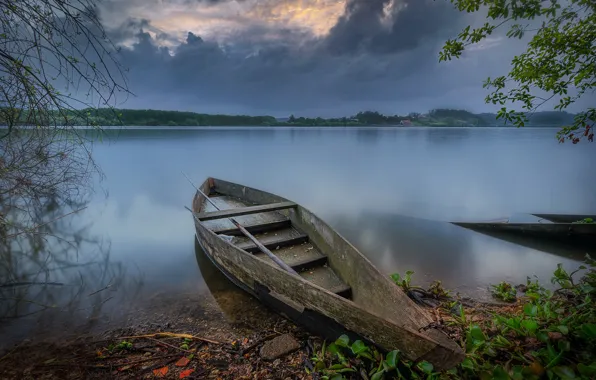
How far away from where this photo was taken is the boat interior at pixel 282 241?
4309mm

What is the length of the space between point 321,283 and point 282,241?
3.97 feet

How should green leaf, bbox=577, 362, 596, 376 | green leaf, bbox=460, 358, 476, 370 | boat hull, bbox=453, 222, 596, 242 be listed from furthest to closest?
boat hull, bbox=453, 222, 596, 242 < green leaf, bbox=460, 358, 476, 370 < green leaf, bbox=577, 362, 596, 376

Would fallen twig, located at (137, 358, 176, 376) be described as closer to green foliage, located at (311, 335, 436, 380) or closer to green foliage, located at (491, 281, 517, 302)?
green foliage, located at (311, 335, 436, 380)

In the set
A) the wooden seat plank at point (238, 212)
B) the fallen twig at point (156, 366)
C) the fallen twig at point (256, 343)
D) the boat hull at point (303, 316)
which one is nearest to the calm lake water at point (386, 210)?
the wooden seat plank at point (238, 212)

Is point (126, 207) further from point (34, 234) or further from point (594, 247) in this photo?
point (594, 247)

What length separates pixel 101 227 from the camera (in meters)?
8.71

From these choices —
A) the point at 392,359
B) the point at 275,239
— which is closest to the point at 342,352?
the point at 392,359

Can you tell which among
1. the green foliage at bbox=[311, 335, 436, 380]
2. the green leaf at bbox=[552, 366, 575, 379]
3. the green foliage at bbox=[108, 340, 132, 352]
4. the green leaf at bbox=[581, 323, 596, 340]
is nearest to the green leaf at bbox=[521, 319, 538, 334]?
the green leaf at bbox=[581, 323, 596, 340]

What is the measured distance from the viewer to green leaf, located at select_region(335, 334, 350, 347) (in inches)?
112

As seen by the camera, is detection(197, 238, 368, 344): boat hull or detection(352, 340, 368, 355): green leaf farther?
detection(197, 238, 368, 344): boat hull

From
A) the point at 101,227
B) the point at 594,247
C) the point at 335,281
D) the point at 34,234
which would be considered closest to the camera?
the point at 335,281

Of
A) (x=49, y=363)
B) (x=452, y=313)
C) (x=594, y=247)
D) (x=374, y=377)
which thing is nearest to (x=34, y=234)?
(x=49, y=363)

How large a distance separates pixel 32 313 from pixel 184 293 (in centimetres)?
207

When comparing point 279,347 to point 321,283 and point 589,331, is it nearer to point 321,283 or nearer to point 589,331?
point 321,283
